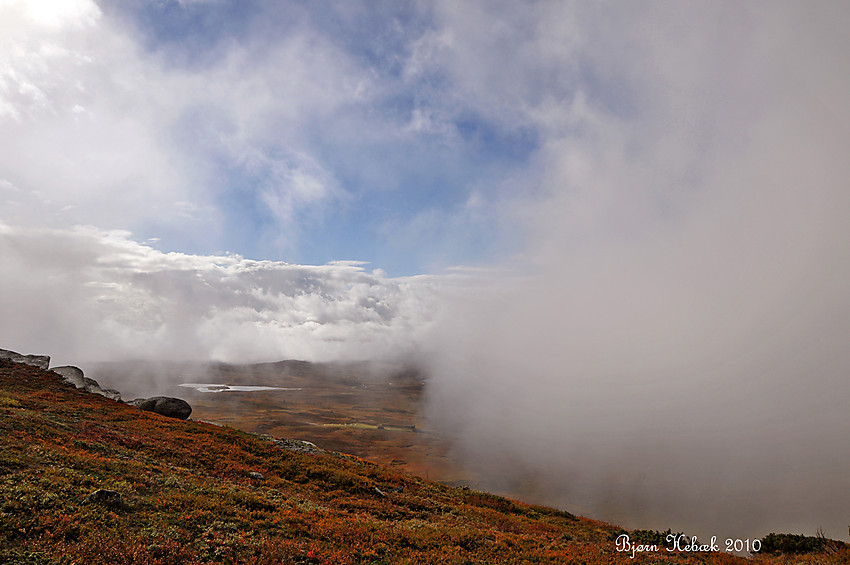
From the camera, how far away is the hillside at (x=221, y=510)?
1253 centimetres

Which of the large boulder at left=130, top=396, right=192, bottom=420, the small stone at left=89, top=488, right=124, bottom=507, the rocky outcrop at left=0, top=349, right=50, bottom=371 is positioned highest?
the rocky outcrop at left=0, top=349, right=50, bottom=371

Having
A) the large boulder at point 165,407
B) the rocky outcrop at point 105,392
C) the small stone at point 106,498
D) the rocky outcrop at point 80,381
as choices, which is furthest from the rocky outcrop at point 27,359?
the small stone at point 106,498

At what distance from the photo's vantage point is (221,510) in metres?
17.4

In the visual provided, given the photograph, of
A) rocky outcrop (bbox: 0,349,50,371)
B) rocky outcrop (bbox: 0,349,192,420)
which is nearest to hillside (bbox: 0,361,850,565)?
rocky outcrop (bbox: 0,349,192,420)

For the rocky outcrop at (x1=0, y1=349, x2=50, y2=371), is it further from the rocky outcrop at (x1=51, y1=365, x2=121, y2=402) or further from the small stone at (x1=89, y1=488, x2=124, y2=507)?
the small stone at (x1=89, y1=488, x2=124, y2=507)

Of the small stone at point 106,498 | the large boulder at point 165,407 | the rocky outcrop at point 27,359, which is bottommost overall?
the large boulder at point 165,407

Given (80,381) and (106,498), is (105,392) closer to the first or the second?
(80,381)

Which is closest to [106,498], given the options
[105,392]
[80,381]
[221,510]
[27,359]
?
[221,510]

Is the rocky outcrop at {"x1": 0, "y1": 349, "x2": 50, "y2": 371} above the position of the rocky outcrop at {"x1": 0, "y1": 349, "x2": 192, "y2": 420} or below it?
above

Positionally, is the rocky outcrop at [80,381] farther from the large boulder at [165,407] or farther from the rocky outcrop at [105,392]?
the large boulder at [165,407]

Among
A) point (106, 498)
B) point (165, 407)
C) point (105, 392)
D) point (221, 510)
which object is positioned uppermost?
point (106, 498)

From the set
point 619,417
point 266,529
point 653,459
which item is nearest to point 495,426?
point 619,417

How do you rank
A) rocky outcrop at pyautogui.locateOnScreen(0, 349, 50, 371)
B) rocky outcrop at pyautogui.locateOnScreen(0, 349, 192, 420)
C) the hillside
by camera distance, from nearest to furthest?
the hillside < rocky outcrop at pyautogui.locateOnScreen(0, 349, 192, 420) < rocky outcrop at pyautogui.locateOnScreen(0, 349, 50, 371)

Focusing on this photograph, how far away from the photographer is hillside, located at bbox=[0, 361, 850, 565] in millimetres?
12531
